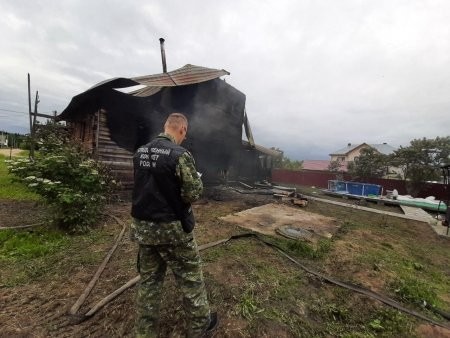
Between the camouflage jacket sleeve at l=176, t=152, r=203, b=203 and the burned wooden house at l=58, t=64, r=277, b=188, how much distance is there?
18.2ft

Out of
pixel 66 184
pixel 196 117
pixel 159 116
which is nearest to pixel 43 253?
pixel 66 184

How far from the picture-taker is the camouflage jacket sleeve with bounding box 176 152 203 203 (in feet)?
7.06

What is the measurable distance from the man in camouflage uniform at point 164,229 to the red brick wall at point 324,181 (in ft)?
60.7

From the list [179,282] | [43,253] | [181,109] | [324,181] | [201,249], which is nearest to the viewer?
[179,282]

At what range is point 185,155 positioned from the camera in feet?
7.23

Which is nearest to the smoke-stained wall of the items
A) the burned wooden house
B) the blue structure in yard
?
the burned wooden house

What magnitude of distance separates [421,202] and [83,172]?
17.8 meters

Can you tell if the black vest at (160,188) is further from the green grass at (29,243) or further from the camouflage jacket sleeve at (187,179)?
the green grass at (29,243)

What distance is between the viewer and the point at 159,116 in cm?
953

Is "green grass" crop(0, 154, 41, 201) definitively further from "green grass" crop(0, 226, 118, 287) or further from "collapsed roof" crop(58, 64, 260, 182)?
"green grass" crop(0, 226, 118, 287)

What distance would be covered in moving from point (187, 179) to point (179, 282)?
0.96 m

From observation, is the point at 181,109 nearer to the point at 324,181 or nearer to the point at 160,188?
the point at 160,188

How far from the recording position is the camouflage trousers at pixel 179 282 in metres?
2.18

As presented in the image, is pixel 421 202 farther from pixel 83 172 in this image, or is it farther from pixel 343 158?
pixel 343 158
